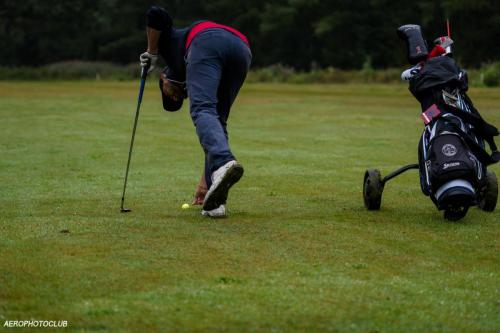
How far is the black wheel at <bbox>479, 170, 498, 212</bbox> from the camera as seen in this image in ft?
28.0

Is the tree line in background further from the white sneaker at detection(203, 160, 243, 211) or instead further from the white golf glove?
the white sneaker at detection(203, 160, 243, 211)

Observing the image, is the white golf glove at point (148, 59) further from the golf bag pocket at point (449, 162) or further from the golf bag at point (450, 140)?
the golf bag pocket at point (449, 162)

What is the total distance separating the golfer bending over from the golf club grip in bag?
4.40 ft

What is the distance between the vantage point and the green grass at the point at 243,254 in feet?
16.3

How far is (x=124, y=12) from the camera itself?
295 ft

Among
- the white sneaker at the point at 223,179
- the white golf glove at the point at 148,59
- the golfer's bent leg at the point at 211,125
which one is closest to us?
the white sneaker at the point at 223,179

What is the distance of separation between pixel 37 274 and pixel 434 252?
2508 millimetres

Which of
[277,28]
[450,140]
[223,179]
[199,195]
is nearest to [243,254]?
[223,179]

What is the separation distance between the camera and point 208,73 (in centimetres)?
805

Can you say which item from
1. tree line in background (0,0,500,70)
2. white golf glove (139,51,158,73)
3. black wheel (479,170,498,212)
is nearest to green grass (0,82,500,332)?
black wheel (479,170,498,212)

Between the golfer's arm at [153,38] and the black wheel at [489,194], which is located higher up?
the golfer's arm at [153,38]

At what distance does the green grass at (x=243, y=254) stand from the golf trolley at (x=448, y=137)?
0.23 m

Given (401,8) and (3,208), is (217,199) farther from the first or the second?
(401,8)

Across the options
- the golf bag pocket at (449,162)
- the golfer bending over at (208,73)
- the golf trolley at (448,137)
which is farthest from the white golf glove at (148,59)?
the golf bag pocket at (449,162)
